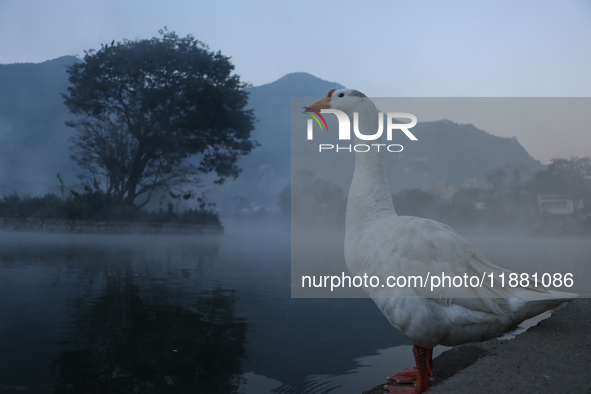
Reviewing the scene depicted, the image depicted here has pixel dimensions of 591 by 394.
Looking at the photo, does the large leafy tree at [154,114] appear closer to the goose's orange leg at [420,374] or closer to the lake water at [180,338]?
the lake water at [180,338]

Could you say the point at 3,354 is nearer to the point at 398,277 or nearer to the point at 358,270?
the point at 358,270

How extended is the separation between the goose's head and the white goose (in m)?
1.21

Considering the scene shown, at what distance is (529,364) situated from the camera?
6.89 feet

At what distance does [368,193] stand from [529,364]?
147cm

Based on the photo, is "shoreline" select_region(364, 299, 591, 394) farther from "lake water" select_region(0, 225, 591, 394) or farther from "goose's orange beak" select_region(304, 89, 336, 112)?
"goose's orange beak" select_region(304, 89, 336, 112)

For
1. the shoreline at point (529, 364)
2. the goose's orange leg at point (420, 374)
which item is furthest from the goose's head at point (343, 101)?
the shoreline at point (529, 364)

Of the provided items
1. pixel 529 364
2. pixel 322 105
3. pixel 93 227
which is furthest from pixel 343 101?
pixel 93 227

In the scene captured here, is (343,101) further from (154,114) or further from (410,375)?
(154,114)

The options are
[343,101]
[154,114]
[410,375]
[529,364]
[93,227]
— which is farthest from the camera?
[154,114]

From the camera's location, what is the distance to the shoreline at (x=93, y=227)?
16.1 metres

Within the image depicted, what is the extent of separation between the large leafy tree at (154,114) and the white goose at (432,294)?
2083 cm

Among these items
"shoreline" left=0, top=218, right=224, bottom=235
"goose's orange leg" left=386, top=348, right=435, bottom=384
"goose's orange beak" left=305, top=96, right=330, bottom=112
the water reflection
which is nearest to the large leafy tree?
"shoreline" left=0, top=218, right=224, bottom=235

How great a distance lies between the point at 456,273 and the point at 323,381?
4.41 feet

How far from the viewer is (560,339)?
2.59m
